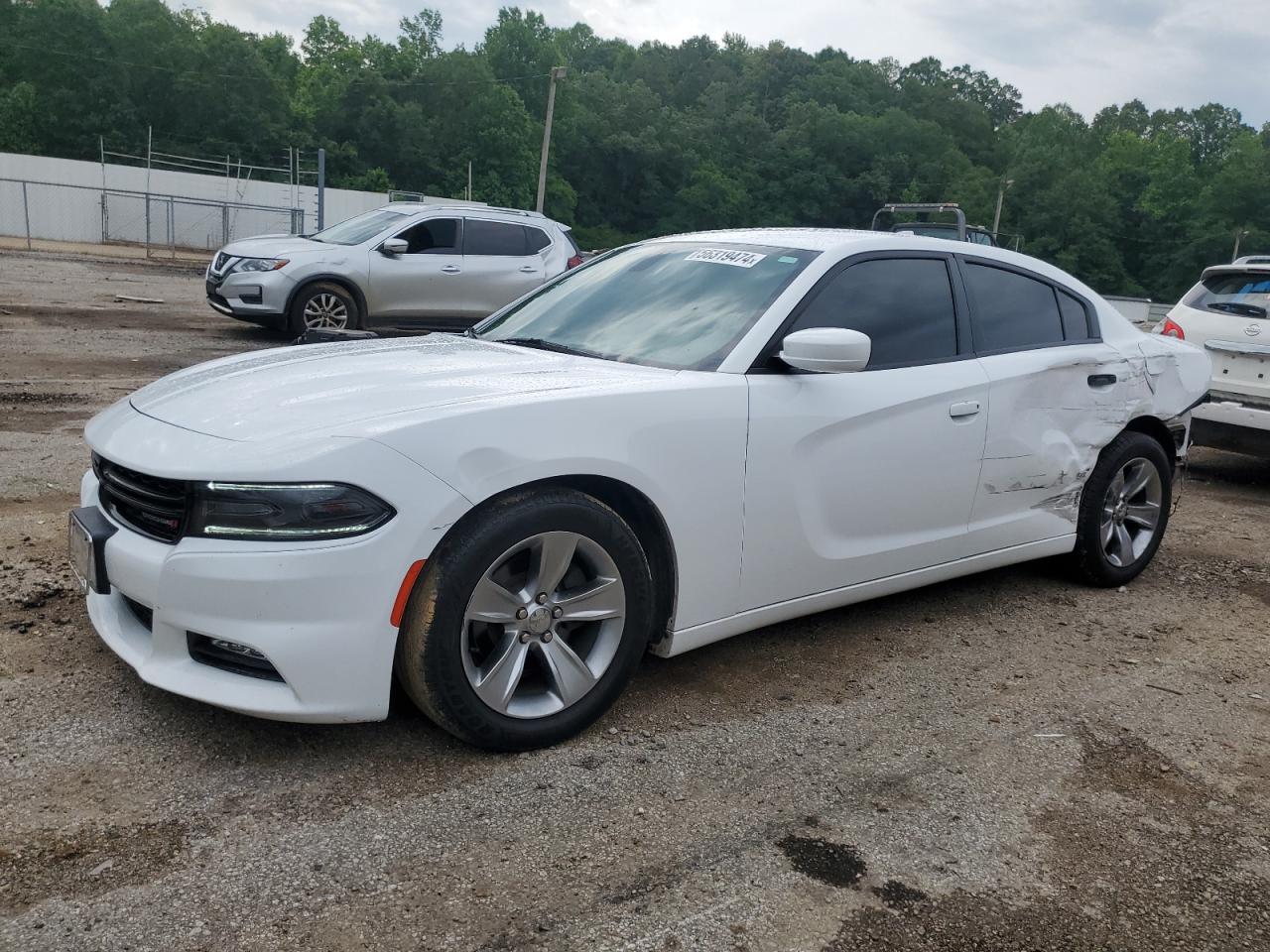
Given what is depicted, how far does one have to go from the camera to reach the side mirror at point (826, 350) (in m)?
3.55

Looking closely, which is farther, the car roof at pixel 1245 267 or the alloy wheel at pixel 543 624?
the car roof at pixel 1245 267

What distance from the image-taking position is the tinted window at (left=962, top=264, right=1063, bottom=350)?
4.55 m

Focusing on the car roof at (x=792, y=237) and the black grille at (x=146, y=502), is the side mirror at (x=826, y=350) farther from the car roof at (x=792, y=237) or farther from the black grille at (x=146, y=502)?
the black grille at (x=146, y=502)

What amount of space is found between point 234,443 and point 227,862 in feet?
3.49

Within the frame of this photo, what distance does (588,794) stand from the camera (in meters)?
3.06

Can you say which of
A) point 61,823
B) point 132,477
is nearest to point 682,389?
point 132,477

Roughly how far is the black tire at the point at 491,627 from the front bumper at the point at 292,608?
0.08 meters

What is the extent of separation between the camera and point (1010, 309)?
4.70 m

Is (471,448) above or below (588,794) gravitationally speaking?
above

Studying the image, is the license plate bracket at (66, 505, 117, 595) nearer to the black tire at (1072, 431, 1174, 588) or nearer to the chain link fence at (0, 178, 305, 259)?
the black tire at (1072, 431, 1174, 588)

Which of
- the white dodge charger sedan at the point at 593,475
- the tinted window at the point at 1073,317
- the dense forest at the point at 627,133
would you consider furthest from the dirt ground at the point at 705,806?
the dense forest at the point at 627,133

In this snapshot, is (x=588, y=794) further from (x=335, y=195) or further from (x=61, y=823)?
(x=335, y=195)

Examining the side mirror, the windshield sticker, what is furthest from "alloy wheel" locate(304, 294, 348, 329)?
the side mirror

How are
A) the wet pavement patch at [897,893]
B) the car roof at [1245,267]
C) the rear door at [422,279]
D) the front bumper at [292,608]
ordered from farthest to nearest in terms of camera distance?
the rear door at [422,279] < the car roof at [1245,267] < the front bumper at [292,608] < the wet pavement patch at [897,893]
